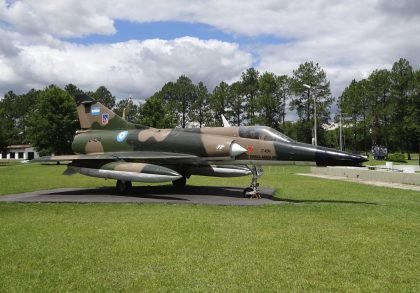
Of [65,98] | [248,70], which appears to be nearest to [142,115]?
[65,98]

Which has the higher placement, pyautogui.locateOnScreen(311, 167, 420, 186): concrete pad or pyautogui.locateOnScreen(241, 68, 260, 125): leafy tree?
pyautogui.locateOnScreen(241, 68, 260, 125): leafy tree

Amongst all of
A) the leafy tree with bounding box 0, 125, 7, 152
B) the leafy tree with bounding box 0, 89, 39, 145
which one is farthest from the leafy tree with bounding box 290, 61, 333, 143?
the leafy tree with bounding box 0, 89, 39, 145

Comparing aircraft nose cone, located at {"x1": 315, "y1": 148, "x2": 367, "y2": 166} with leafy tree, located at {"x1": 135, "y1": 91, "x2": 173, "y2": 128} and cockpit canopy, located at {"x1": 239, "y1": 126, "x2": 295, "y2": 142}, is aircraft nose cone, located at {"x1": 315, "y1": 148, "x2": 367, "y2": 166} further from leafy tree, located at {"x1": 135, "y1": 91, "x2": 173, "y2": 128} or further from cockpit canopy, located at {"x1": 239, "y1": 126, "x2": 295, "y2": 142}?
leafy tree, located at {"x1": 135, "y1": 91, "x2": 173, "y2": 128}

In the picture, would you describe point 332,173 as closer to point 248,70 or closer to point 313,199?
point 313,199

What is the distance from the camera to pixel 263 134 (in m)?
14.7

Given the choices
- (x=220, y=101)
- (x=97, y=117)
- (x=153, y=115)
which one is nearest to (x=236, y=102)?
(x=220, y=101)

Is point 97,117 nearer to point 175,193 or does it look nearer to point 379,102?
point 175,193

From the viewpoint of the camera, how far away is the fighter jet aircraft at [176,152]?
548 inches

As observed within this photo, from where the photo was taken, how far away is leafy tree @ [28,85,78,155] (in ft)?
206

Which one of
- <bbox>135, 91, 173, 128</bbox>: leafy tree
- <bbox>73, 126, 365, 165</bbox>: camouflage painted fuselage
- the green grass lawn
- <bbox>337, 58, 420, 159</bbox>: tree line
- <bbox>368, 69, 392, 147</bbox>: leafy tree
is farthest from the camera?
<bbox>368, 69, 392, 147</bbox>: leafy tree

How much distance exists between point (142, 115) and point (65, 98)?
13235 mm

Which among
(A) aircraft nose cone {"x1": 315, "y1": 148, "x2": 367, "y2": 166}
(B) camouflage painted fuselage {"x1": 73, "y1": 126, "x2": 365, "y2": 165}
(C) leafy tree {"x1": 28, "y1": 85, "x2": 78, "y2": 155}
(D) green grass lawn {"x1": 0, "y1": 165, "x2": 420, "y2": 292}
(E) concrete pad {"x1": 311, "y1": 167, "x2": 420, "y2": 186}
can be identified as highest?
(C) leafy tree {"x1": 28, "y1": 85, "x2": 78, "y2": 155}

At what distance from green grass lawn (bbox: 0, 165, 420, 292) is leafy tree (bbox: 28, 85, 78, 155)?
180ft

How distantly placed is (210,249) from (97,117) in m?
13.8
